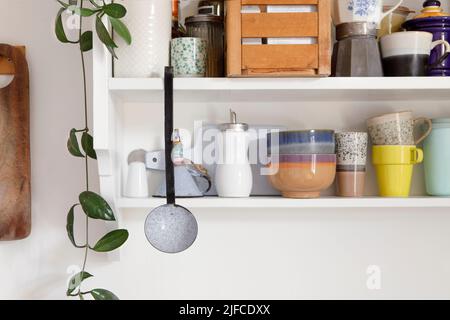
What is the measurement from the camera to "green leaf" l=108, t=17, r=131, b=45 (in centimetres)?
94

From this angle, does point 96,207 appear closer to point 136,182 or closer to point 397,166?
Result: point 136,182

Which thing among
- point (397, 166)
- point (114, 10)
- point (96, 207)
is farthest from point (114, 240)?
point (397, 166)

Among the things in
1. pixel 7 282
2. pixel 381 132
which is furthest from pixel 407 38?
pixel 7 282

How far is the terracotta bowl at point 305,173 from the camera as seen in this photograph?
1.00 meters

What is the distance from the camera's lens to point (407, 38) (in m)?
1.01

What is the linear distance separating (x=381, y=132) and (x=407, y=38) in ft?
0.59

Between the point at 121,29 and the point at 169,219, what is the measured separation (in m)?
0.33

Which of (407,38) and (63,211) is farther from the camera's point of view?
(63,211)

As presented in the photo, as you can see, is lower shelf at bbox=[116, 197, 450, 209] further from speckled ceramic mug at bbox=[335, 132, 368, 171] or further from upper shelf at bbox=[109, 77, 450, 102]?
upper shelf at bbox=[109, 77, 450, 102]

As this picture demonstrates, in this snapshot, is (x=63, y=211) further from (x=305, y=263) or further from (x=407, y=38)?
(x=407, y=38)

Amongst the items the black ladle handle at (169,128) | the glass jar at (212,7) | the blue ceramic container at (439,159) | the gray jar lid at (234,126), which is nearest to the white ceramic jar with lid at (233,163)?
the gray jar lid at (234,126)
